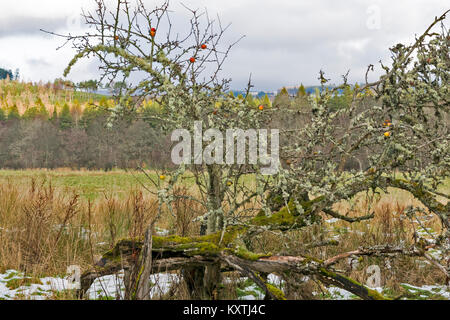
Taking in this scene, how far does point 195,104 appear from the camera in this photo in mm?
4453

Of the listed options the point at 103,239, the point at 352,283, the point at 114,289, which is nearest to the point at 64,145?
the point at 103,239

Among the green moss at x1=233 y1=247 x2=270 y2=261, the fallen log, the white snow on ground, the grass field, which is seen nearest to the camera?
the fallen log

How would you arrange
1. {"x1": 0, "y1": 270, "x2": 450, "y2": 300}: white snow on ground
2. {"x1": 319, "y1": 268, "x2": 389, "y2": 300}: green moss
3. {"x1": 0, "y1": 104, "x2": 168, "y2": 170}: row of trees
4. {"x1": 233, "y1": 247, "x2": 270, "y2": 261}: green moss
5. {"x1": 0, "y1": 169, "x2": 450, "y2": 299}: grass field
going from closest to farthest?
{"x1": 319, "y1": 268, "x2": 389, "y2": 300}: green moss < {"x1": 233, "y1": 247, "x2": 270, "y2": 261}: green moss < {"x1": 0, "y1": 270, "x2": 450, "y2": 300}: white snow on ground < {"x1": 0, "y1": 169, "x2": 450, "y2": 299}: grass field < {"x1": 0, "y1": 104, "x2": 168, "y2": 170}: row of trees

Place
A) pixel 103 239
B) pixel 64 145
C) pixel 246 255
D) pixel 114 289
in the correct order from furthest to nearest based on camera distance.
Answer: pixel 64 145 → pixel 103 239 → pixel 114 289 → pixel 246 255

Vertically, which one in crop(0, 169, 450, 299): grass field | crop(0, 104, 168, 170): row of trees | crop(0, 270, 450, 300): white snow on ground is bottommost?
crop(0, 270, 450, 300): white snow on ground

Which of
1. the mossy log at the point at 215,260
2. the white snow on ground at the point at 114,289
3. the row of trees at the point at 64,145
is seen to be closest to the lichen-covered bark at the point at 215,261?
the mossy log at the point at 215,260

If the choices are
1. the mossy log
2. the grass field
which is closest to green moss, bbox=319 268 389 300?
the mossy log

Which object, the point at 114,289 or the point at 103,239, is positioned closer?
the point at 114,289

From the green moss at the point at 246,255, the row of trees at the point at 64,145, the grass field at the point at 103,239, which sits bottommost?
the grass field at the point at 103,239

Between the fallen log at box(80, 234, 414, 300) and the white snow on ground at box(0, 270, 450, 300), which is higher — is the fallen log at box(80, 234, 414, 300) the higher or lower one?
the higher one

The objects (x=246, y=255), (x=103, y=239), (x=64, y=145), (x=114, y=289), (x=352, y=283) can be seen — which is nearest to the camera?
(x=352, y=283)

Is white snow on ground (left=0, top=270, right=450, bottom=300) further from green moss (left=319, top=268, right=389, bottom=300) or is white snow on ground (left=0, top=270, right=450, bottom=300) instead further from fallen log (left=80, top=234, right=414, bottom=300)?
green moss (left=319, top=268, right=389, bottom=300)

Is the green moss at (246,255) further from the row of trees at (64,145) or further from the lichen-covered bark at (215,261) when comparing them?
the row of trees at (64,145)

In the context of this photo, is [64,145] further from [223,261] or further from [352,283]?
[352,283]
